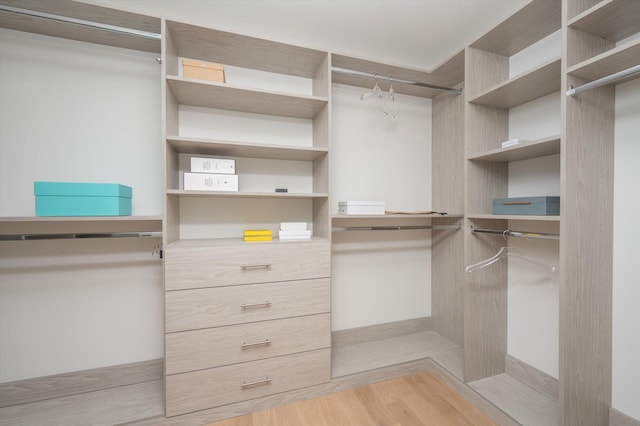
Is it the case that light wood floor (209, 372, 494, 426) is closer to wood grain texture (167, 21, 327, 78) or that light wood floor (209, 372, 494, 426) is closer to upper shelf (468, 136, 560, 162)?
upper shelf (468, 136, 560, 162)

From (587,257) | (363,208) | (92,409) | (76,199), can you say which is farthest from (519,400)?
(76,199)

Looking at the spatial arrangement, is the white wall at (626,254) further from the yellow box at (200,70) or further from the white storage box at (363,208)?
the yellow box at (200,70)

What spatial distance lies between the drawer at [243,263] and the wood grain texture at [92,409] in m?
0.72

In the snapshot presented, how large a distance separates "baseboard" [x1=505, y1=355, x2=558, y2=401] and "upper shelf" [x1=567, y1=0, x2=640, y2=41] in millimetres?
1900

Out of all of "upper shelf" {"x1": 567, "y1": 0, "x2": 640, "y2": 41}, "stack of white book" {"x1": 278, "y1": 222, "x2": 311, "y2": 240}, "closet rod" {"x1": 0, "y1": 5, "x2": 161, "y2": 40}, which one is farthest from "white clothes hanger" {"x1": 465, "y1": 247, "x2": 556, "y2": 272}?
"closet rod" {"x1": 0, "y1": 5, "x2": 161, "y2": 40}

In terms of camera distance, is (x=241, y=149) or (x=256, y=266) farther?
(x=241, y=149)

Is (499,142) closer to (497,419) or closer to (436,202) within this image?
(436,202)

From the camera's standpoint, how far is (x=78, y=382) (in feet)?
5.33

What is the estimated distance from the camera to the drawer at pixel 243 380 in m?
1.45

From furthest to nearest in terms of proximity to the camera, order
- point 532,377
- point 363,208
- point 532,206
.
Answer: point 363,208 < point 532,377 < point 532,206

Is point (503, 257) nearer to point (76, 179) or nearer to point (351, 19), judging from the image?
point (351, 19)

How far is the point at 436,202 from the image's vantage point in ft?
7.87

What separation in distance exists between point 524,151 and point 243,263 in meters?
1.77

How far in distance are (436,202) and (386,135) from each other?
755 millimetres
